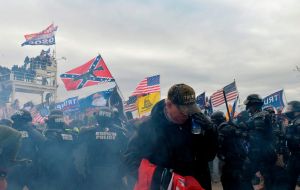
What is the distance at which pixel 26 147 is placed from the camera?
7102 millimetres

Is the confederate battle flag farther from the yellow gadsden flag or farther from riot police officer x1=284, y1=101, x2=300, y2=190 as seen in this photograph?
riot police officer x1=284, y1=101, x2=300, y2=190

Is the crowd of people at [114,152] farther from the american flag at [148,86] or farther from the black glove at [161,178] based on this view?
the american flag at [148,86]

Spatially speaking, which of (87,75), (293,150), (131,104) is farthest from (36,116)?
(293,150)

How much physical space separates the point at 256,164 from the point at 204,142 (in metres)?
4.22

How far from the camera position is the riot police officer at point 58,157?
23.7ft

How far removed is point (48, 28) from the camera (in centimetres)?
2373

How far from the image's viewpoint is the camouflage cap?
2.95 meters

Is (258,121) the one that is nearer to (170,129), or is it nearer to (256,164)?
(256,164)

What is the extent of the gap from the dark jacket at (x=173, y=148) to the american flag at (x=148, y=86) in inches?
457

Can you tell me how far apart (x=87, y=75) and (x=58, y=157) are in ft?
17.0

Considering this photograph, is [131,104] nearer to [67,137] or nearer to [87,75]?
[87,75]

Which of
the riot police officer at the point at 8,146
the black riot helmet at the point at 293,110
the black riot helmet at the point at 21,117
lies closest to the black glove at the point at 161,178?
the riot police officer at the point at 8,146

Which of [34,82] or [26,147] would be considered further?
[34,82]

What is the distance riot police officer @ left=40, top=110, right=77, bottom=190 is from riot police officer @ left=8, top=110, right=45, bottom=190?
5.7 inches
